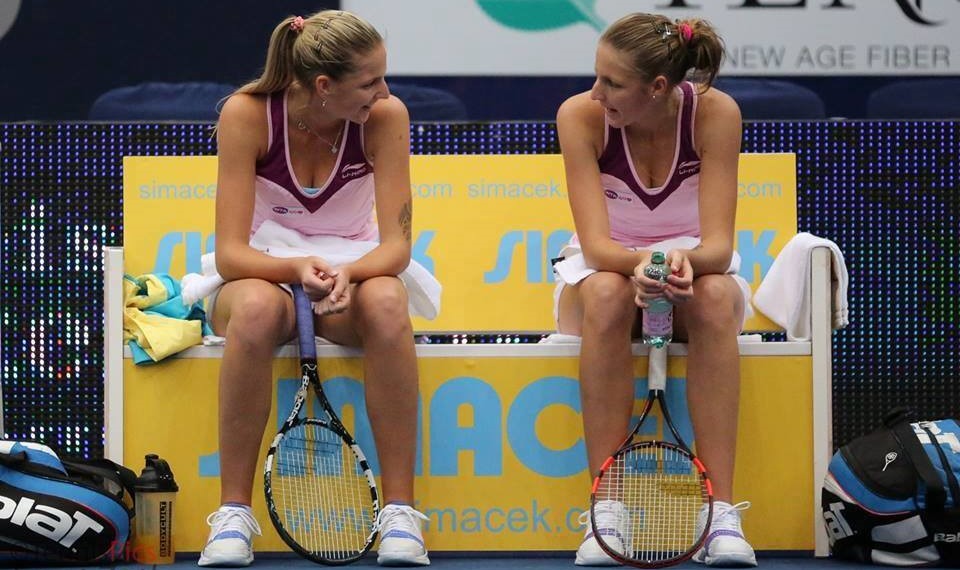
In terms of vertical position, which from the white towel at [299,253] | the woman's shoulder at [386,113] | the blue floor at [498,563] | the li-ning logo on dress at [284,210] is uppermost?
the woman's shoulder at [386,113]

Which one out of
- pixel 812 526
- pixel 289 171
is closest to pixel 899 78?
pixel 812 526

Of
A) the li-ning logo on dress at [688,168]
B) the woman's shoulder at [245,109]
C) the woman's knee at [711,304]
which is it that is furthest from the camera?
the li-ning logo on dress at [688,168]

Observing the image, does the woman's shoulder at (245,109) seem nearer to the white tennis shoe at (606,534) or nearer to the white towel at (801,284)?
the white tennis shoe at (606,534)

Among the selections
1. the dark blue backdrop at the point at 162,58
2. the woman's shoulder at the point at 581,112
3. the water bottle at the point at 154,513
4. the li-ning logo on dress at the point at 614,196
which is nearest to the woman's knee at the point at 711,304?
the li-ning logo on dress at the point at 614,196

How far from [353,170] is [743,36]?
1.92 m

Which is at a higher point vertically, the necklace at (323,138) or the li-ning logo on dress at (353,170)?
the necklace at (323,138)

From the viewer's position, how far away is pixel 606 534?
3.19 meters

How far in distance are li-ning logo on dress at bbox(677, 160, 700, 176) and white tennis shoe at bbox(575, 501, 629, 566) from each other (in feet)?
2.66

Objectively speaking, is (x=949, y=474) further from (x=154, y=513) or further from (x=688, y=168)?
(x=154, y=513)

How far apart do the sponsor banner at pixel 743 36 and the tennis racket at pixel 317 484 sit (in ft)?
6.02

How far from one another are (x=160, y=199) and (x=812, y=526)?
77.8 inches

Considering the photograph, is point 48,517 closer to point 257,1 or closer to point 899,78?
point 257,1

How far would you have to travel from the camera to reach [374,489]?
320 cm

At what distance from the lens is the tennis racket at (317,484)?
3.29 m
